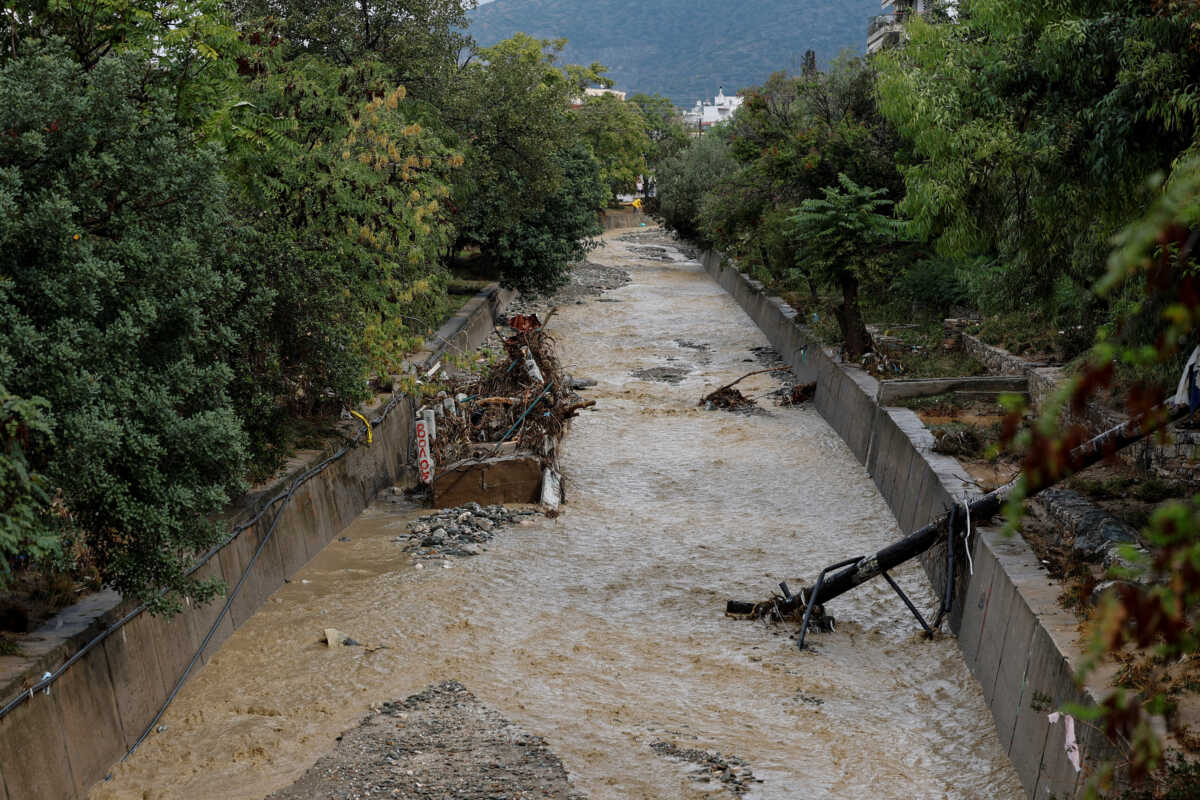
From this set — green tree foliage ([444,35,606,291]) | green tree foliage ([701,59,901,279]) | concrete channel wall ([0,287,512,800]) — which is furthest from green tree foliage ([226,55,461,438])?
green tree foliage ([444,35,606,291])

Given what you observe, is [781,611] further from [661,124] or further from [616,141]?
[661,124]

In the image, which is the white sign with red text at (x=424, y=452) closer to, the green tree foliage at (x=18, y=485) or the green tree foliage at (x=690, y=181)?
the green tree foliage at (x=18, y=485)

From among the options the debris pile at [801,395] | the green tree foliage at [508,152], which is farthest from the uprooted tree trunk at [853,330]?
the green tree foliage at [508,152]

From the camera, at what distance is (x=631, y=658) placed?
11.9 metres

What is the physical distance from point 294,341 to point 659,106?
4510 inches

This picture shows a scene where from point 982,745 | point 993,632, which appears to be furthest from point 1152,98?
point 982,745

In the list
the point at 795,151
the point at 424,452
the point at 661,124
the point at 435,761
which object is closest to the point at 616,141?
the point at 661,124

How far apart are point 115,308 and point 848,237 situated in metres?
16.6

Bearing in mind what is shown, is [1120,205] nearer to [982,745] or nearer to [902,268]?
[982,745]

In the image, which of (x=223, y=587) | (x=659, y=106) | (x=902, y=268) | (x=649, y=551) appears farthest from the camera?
(x=659, y=106)

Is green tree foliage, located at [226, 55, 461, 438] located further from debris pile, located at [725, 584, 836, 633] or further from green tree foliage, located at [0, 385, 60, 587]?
debris pile, located at [725, 584, 836, 633]

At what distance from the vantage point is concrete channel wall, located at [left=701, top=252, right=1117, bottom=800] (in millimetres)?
8242

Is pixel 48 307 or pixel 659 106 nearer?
pixel 48 307

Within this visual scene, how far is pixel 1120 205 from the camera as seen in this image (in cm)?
1160
